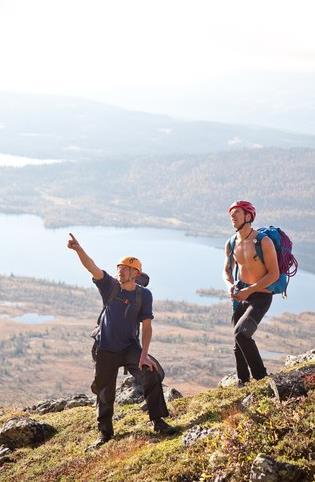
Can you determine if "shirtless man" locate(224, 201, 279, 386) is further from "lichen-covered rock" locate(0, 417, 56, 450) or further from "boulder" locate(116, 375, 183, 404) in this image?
"lichen-covered rock" locate(0, 417, 56, 450)

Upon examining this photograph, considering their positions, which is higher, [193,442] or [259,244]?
[259,244]

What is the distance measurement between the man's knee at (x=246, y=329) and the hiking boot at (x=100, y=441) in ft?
8.36

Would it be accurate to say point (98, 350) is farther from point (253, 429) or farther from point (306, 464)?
point (306, 464)

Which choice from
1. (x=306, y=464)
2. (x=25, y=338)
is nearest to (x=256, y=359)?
(x=306, y=464)

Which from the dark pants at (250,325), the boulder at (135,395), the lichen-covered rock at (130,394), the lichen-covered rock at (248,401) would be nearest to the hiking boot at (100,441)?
the lichen-covered rock at (248,401)

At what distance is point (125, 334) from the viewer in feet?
33.9

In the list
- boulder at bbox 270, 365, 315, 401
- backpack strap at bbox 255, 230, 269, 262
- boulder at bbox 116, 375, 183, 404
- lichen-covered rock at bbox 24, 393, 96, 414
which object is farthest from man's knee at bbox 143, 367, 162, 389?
lichen-covered rock at bbox 24, 393, 96, 414

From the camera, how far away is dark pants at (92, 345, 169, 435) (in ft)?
33.7

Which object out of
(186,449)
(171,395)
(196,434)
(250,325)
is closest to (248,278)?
(250,325)

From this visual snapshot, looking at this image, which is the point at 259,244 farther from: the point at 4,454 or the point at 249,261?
the point at 4,454

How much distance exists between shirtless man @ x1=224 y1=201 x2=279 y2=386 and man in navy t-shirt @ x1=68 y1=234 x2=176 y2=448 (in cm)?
151

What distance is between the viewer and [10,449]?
1212cm

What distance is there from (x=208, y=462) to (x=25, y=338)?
167 meters

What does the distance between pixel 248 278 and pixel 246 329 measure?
81 cm
